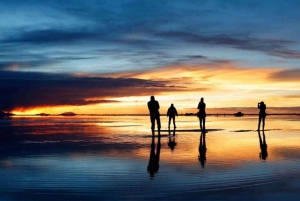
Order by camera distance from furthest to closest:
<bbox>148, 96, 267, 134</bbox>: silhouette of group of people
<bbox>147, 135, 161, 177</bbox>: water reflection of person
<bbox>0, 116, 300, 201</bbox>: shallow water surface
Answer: <bbox>148, 96, 267, 134</bbox>: silhouette of group of people
<bbox>147, 135, 161, 177</bbox>: water reflection of person
<bbox>0, 116, 300, 201</bbox>: shallow water surface

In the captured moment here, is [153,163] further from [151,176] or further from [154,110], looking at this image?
[154,110]

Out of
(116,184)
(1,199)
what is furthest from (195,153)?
(1,199)

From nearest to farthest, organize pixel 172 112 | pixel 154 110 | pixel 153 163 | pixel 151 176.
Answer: pixel 151 176, pixel 153 163, pixel 154 110, pixel 172 112

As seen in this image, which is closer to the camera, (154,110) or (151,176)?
(151,176)

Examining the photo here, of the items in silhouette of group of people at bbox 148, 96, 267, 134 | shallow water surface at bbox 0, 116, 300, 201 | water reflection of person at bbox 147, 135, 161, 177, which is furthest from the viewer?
silhouette of group of people at bbox 148, 96, 267, 134

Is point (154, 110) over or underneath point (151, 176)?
over

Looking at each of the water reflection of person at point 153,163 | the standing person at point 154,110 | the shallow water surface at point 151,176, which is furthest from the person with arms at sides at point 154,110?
the shallow water surface at point 151,176

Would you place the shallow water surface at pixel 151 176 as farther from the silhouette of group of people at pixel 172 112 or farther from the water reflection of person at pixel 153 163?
the silhouette of group of people at pixel 172 112

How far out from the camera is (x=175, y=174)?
30.5 feet

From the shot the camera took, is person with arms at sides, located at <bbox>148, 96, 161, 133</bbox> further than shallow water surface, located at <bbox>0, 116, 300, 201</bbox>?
Yes

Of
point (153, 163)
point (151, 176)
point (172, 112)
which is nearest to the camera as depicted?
point (151, 176)

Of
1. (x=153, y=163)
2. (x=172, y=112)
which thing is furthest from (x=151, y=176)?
(x=172, y=112)

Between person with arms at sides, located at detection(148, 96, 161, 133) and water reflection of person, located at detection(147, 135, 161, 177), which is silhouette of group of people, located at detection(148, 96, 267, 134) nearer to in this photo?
person with arms at sides, located at detection(148, 96, 161, 133)

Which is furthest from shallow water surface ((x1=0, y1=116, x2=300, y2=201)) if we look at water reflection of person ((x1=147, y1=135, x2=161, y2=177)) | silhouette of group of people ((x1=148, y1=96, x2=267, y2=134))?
silhouette of group of people ((x1=148, y1=96, x2=267, y2=134))
